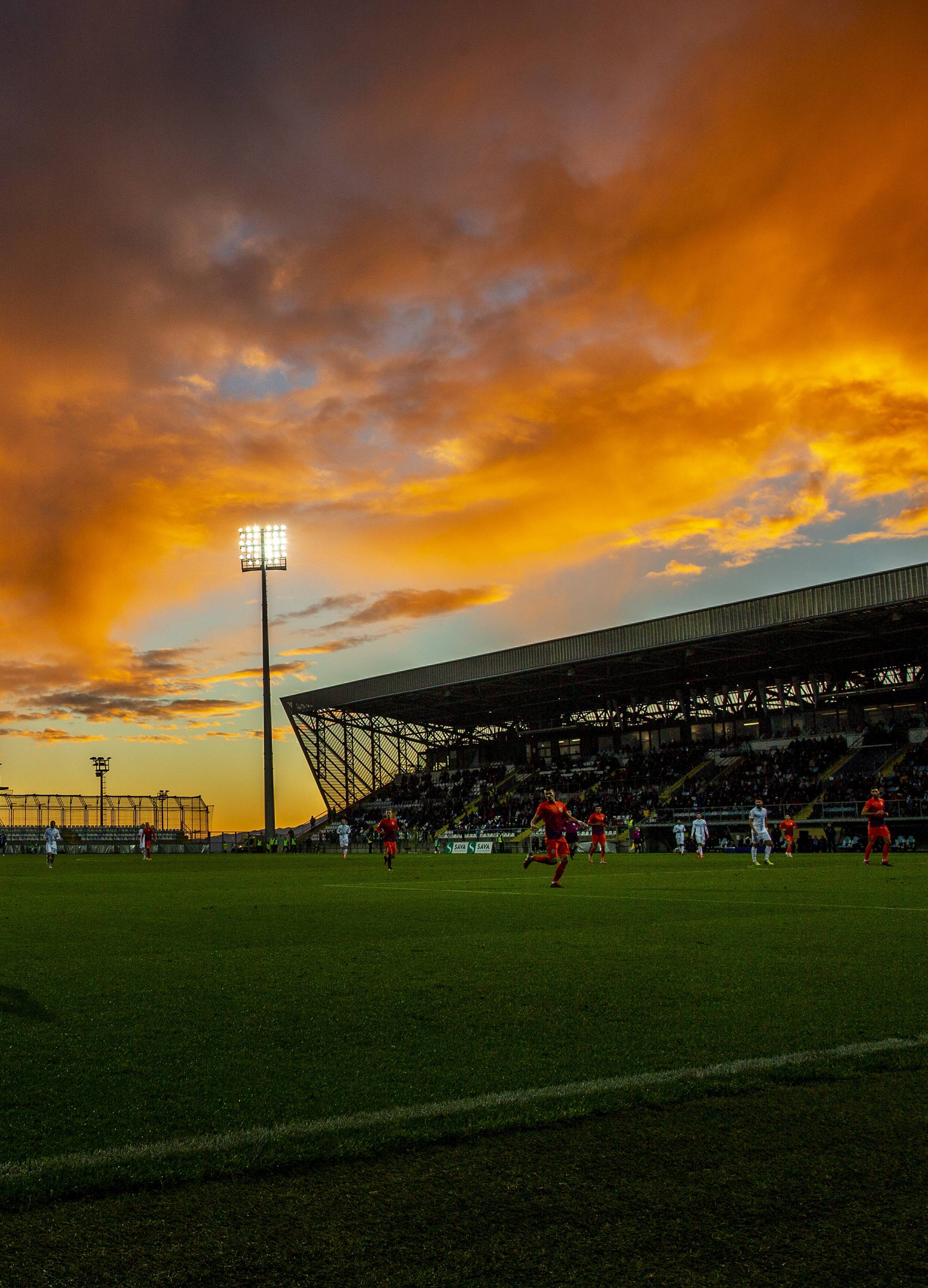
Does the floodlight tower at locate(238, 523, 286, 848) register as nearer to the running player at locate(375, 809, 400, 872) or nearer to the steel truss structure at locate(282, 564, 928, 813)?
the steel truss structure at locate(282, 564, 928, 813)

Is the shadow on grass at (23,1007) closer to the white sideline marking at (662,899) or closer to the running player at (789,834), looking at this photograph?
the white sideline marking at (662,899)

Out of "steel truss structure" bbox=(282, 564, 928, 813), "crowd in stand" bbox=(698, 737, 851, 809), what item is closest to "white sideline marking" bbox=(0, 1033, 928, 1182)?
"steel truss structure" bbox=(282, 564, 928, 813)

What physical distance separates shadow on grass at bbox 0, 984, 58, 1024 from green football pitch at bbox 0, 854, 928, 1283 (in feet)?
0.09

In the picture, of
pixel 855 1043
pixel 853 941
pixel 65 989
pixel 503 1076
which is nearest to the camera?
pixel 503 1076

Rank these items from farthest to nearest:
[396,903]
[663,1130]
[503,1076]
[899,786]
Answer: [899,786] < [396,903] < [503,1076] < [663,1130]

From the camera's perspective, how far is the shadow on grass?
6.39 meters

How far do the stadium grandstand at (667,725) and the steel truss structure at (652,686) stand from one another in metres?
0.12

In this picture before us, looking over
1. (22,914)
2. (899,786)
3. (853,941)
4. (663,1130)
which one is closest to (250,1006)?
(663,1130)

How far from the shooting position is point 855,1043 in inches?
215

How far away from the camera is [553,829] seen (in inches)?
727

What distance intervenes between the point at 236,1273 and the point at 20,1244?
734 millimetres

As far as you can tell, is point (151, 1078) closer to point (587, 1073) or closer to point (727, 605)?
point (587, 1073)

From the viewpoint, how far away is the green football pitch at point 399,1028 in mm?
4031

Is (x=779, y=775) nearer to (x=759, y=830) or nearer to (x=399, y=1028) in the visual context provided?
(x=759, y=830)
